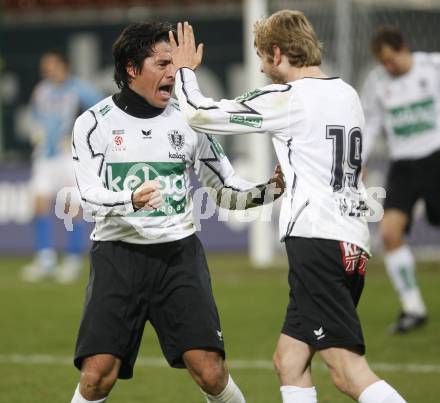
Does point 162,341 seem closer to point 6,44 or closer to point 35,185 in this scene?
point 35,185

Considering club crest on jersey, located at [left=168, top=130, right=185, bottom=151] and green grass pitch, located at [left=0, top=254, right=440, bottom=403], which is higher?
club crest on jersey, located at [left=168, top=130, right=185, bottom=151]

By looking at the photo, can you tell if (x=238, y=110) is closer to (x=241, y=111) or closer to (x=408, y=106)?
(x=241, y=111)

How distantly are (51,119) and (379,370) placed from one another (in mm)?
7259

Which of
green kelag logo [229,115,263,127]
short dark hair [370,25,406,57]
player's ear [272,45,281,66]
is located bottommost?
short dark hair [370,25,406,57]

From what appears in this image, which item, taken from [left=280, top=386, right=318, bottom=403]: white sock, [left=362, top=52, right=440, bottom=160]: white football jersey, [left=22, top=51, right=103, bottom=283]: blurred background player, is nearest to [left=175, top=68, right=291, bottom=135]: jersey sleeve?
[left=280, top=386, right=318, bottom=403]: white sock

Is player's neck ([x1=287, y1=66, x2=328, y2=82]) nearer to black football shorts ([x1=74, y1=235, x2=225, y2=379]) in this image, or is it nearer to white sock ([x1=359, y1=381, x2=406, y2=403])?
black football shorts ([x1=74, y1=235, x2=225, y2=379])

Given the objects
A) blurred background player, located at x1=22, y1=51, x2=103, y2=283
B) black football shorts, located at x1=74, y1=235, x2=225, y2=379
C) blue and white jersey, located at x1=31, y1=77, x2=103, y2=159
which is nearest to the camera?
black football shorts, located at x1=74, y1=235, x2=225, y2=379

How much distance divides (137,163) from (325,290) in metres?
1.10

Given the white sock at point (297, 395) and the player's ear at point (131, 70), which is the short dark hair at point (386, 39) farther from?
the white sock at point (297, 395)

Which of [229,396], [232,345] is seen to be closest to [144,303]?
[229,396]

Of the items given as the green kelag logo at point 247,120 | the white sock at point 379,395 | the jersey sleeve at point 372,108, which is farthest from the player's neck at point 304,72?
the jersey sleeve at point 372,108

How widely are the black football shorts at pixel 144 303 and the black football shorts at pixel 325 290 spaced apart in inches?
21.5

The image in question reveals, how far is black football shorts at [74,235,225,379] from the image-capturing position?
5.49 m

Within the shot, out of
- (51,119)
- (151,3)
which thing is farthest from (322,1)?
(151,3)
